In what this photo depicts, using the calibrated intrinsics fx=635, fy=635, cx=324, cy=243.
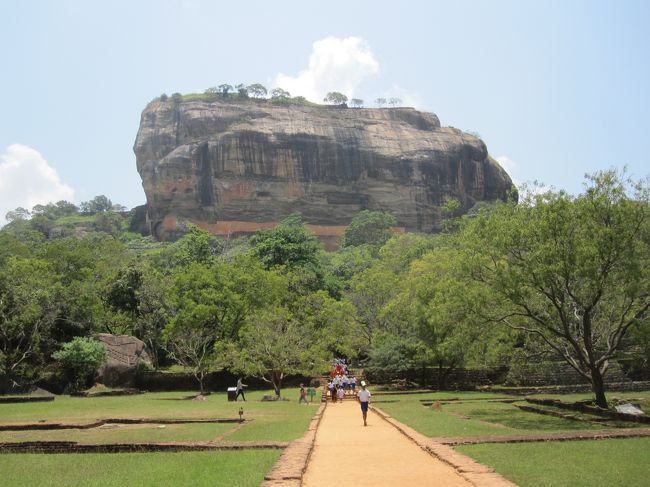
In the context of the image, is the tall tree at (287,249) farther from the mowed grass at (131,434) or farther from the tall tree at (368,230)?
the tall tree at (368,230)

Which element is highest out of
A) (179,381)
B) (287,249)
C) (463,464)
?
(287,249)

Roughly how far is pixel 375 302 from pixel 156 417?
22525 mm

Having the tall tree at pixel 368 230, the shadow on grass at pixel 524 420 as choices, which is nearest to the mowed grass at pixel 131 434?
the shadow on grass at pixel 524 420

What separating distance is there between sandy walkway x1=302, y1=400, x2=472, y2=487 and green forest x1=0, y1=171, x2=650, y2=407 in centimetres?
624

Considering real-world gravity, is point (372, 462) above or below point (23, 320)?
below

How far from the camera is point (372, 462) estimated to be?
10797 millimetres

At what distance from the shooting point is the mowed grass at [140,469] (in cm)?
955

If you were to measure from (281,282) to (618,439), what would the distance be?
27642mm

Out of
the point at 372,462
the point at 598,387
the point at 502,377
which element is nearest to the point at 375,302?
the point at 502,377

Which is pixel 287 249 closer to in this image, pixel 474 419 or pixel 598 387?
pixel 474 419

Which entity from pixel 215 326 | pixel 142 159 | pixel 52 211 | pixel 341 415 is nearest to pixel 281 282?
pixel 215 326

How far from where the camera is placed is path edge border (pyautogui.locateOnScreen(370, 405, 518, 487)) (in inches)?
333

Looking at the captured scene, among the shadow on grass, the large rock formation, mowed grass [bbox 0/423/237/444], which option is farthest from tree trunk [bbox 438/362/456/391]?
mowed grass [bbox 0/423/237/444]

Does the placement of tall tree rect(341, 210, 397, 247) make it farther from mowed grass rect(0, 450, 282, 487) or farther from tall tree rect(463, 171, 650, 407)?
mowed grass rect(0, 450, 282, 487)
